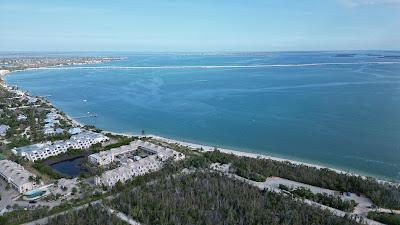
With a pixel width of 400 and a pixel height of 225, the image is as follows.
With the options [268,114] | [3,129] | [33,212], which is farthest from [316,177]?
[3,129]

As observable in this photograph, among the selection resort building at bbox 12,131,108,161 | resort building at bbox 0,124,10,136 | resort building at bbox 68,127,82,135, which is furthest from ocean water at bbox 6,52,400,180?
resort building at bbox 0,124,10,136

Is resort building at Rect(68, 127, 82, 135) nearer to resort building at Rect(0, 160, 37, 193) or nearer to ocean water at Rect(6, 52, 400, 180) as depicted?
ocean water at Rect(6, 52, 400, 180)

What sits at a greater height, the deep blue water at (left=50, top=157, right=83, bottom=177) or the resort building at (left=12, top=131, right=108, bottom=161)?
the resort building at (left=12, top=131, right=108, bottom=161)

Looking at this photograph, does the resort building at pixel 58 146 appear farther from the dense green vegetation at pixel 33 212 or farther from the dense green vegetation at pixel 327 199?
the dense green vegetation at pixel 327 199

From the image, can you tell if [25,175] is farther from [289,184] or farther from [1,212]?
[289,184]

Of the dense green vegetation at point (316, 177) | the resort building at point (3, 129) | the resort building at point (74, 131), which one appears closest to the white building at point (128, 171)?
the dense green vegetation at point (316, 177)

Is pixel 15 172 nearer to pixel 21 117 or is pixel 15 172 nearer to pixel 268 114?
pixel 21 117
